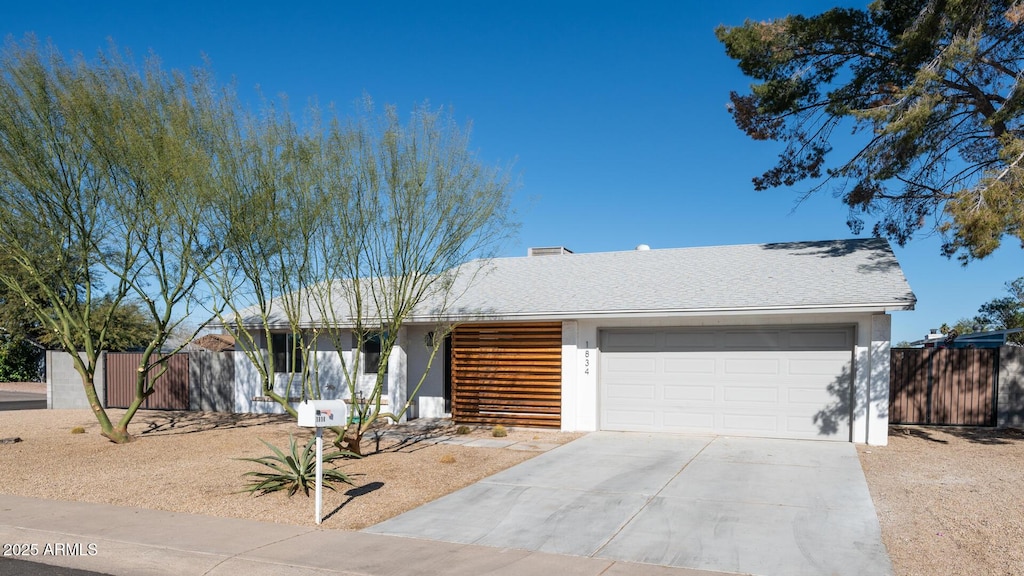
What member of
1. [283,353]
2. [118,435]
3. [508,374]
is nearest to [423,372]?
[508,374]

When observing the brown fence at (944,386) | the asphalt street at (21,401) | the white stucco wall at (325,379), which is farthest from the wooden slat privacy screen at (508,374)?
the asphalt street at (21,401)

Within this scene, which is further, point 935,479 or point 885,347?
point 885,347

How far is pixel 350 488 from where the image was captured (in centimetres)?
961

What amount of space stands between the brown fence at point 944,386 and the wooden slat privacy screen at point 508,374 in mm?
7244

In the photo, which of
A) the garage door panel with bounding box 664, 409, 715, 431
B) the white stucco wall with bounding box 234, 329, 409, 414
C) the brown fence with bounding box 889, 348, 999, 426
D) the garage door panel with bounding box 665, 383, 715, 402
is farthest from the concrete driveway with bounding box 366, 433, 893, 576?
the white stucco wall with bounding box 234, 329, 409, 414

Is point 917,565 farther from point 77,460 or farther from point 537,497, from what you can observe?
point 77,460

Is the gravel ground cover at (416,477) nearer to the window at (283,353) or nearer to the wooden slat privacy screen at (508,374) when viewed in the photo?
the wooden slat privacy screen at (508,374)

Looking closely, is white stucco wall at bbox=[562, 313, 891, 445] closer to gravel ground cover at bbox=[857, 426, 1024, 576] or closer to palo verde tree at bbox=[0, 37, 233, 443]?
gravel ground cover at bbox=[857, 426, 1024, 576]

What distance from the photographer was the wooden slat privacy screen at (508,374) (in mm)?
15797

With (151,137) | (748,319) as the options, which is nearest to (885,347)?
(748,319)

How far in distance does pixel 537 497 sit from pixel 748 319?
691 cm

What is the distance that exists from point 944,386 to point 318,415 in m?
13.7

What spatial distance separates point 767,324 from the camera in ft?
46.5

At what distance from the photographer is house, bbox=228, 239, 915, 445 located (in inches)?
533
